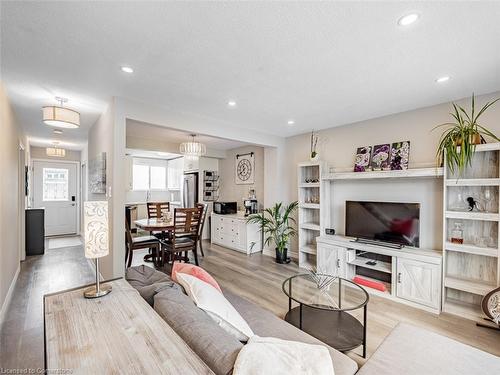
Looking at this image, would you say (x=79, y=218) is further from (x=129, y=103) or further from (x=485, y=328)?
(x=485, y=328)

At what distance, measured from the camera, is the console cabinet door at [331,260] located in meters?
3.53

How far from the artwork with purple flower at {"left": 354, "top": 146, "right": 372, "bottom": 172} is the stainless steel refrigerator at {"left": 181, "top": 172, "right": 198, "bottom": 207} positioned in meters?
4.14

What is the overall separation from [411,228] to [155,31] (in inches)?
137

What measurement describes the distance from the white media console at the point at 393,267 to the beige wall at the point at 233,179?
2294 mm

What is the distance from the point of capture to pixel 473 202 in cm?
273

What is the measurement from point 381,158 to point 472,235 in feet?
4.50

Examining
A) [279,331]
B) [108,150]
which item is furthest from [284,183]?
[279,331]

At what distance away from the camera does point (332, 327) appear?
2043mm

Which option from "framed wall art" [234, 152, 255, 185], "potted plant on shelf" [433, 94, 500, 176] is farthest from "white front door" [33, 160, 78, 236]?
"potted plant on shelf" [433, 94, 500, 176]

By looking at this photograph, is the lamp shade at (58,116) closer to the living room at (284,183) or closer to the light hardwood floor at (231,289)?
the living room at (284,183)

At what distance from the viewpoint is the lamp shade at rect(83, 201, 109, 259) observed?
4.87 ft

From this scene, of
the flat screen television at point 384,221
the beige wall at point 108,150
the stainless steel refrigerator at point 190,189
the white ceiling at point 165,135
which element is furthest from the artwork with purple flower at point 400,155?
the stainless steel refrigerator at point 190,189

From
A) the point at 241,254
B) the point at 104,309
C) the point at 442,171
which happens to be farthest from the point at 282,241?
the point at 104,309

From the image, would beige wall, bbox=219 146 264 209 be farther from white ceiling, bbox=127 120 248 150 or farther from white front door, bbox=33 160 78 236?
white front door, bbox=33 160 78 236
